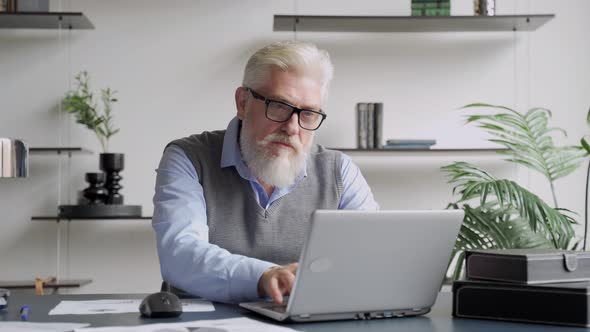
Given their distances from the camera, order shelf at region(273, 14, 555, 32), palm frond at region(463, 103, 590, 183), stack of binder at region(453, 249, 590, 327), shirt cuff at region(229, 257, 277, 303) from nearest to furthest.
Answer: stack of binder at region(453, 249, 590, 327)
shirt cuff at region(229, 257, 277, 303)
palm frond at region(463, 103, 590, 183)
shelf at region(273, 14, 555, 32)

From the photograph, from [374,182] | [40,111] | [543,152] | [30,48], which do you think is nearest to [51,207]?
[40,111]

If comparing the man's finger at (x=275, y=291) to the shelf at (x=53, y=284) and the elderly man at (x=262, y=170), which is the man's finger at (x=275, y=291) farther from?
the shelf at (x=53, y=284)

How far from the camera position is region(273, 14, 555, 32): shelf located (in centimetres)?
373

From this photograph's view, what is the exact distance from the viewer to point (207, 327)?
1.26m

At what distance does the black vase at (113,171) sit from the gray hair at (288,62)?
1.72 m

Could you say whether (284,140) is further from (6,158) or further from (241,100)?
(6,158)

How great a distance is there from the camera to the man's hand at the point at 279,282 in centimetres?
145

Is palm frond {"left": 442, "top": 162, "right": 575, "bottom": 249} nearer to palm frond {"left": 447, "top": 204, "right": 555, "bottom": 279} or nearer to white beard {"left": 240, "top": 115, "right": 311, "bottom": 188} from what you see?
palm frond {"left": 447, "top": 204, "right": 555, "bottom": 279}

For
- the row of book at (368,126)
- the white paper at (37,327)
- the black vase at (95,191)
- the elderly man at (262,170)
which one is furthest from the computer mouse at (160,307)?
the row of book at (368,126)

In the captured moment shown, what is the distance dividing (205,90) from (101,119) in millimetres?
549

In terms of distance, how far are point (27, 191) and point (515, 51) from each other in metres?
2.60

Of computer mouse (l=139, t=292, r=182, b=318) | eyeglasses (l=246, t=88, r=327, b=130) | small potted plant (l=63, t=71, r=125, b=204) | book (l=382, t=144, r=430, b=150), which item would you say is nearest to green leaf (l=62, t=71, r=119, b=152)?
small potted plant (l=63, t=71, r=125, b=204)

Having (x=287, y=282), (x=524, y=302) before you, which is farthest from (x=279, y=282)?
(x=524, y=302)

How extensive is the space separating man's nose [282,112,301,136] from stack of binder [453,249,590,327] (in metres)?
A: 0.71
